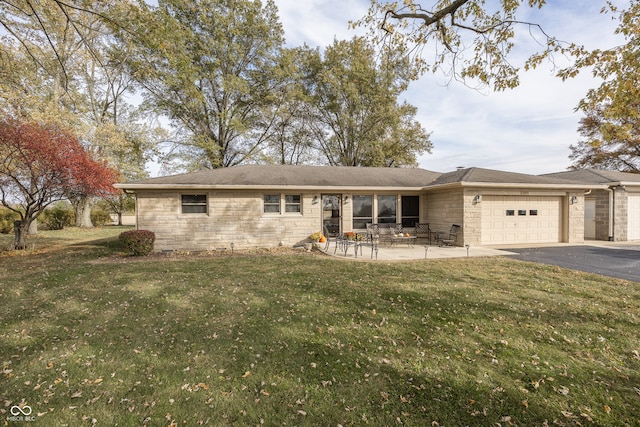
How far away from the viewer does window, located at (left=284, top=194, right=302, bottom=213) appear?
484 inches

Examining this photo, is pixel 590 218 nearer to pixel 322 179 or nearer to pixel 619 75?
pixel 619 75

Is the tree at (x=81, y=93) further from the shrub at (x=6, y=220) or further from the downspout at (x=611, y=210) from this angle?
the downspout at (x=611, y=210)

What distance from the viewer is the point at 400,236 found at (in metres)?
11.9

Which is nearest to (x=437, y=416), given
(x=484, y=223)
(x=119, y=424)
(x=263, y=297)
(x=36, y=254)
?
(x=119, y=424)

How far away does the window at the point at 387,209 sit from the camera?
13250 millimetres

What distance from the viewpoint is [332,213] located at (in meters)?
13.3

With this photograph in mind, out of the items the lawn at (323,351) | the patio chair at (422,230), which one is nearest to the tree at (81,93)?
the lawn at (323,351)

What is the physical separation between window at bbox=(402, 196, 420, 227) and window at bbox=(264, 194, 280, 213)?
618 centimetres

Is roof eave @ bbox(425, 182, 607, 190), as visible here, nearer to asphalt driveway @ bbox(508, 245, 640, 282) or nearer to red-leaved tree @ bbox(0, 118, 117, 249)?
asphalt driveway @ bbox(508, 245, 640, 282)

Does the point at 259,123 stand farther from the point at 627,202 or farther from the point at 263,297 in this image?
the point at 627,202

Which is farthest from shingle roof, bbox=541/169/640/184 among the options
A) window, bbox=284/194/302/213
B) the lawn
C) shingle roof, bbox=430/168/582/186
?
window, bbox=284/194/302/213

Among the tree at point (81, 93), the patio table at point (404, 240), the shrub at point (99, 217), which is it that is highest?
the tree at point (81, 93)

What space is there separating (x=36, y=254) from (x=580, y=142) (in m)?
42.2

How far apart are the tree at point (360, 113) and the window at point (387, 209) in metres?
11.5
